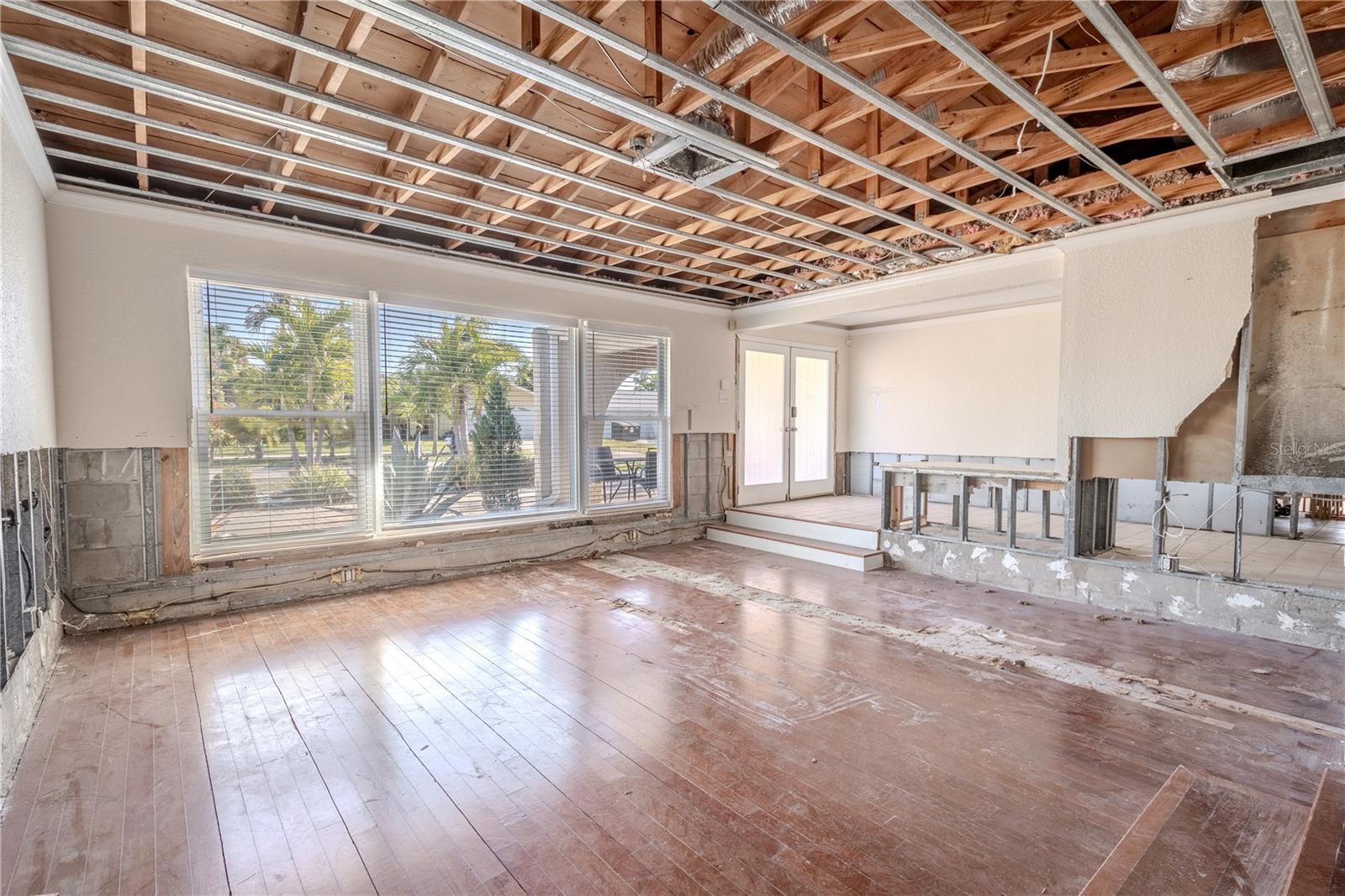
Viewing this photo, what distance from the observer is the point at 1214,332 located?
3.94m

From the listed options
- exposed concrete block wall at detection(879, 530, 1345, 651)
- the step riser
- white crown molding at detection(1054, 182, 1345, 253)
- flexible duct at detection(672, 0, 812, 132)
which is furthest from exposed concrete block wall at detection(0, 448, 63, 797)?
white crown molding at detection(1054, 182, 1345, 253)

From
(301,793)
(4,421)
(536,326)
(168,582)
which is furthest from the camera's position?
(536,326)

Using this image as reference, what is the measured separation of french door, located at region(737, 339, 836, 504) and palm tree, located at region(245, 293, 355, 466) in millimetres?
4506

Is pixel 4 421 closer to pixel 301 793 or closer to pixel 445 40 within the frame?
pixel 301 793

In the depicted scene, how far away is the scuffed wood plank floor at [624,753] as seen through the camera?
1926 mm

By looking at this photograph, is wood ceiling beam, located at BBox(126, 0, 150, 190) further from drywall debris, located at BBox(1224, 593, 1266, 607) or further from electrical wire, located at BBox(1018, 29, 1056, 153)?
drywall debris, located at BBox(1224, 593, 1266, 607)

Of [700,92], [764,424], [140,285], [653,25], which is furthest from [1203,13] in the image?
[764,424]

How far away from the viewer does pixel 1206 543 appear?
5.42 meters

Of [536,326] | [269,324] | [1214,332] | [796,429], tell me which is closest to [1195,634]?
[1214,332]

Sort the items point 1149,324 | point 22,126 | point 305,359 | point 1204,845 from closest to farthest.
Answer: point 1204,845
point 22,126
point 1149,324
point 305,359

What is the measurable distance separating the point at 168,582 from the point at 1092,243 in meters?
7.05

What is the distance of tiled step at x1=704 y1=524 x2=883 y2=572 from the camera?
576cm

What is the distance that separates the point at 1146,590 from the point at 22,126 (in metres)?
7.13

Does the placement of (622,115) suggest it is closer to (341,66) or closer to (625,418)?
(341,66)
